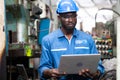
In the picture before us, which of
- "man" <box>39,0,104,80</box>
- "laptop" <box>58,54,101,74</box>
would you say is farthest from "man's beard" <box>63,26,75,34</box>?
"laptop" <box>58,54,101,74</box>

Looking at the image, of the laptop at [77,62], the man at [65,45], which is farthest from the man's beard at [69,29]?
the laptop at [77,62]

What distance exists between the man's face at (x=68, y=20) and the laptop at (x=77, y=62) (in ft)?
1.00

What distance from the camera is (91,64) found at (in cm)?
274

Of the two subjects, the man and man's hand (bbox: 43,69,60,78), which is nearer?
man's hand (bbox: 43,69,60,78)

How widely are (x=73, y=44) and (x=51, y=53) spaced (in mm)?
212

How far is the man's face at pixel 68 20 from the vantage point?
2.80 metres

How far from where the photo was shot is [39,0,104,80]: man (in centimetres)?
280

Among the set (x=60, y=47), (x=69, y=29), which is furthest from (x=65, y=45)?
(x=69, y=29)

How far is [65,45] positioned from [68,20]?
23 centimetres

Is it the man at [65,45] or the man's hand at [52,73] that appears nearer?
the man's hand at [52,73]

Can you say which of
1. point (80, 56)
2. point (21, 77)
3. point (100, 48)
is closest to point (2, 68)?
point (21, 77)

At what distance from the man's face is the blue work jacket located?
85 millimetres

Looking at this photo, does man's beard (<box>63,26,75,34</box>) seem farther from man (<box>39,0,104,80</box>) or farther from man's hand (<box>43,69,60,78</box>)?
man's hand (<box>43,69,60,78</box>)

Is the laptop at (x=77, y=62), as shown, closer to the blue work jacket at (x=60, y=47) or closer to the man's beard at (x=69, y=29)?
the blue work jacket at (x=60, y=47)
